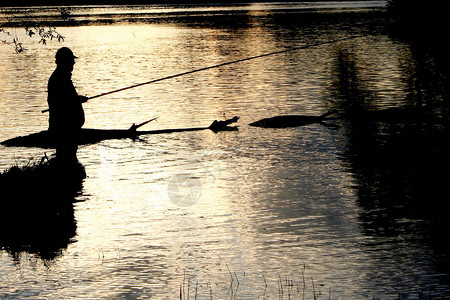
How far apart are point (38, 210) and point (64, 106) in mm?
2636

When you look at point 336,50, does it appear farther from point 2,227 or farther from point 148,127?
point 2,227

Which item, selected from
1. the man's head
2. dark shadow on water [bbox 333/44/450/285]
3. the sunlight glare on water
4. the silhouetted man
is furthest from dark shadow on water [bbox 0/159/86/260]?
dark shadow on water [bbox 333/44/450/285]

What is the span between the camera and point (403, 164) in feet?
57.3

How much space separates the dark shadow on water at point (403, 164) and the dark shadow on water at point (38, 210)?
15.2 feet

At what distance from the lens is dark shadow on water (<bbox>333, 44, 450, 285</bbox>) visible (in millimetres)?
11945

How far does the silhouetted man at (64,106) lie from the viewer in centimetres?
1500

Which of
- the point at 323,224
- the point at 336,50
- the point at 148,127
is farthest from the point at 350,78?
the point at 323,224

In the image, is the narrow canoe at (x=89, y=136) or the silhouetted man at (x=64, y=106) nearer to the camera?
the silhouetted man at (x=64, y=106)

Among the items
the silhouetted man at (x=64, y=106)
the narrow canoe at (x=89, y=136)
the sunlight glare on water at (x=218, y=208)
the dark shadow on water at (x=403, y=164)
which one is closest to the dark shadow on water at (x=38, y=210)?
the sunlight glare on water at (x=218, y=208)

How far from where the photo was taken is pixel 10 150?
19.9 m

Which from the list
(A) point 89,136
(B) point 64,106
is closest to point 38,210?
(B) point 64,106

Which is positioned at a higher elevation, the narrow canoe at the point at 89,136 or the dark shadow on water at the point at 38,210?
the dark shadow on water at the point at 38,210

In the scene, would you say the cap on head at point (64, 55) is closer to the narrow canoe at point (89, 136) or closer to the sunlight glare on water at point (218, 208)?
the sunlight glare on water at point (218, 208)

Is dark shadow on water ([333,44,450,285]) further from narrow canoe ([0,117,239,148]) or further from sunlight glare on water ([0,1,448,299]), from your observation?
narrow canoe ([0,117,239,148])
